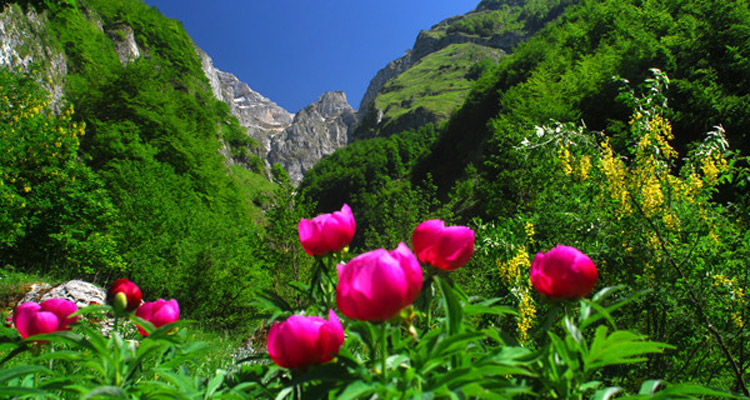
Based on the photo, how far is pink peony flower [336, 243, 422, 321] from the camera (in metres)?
0.58

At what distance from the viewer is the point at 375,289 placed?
0.58 m

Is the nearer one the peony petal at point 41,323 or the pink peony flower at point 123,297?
the peony petal at point 41,323

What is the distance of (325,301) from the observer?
923 millimetres

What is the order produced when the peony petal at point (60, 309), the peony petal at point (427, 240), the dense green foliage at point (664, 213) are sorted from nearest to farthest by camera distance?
the peony petal at point (427, 240) < the peony petal at point (60, 309) < the dense green foliage at point (664, 213)

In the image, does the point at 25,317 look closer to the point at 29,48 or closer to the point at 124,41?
the point at 29,48

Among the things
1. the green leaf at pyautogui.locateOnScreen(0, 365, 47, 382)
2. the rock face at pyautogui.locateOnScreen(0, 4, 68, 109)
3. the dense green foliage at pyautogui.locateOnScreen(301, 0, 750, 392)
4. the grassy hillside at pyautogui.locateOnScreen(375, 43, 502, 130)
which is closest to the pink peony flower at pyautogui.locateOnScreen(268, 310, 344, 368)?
the green leaf at pyautogui.locateOnScreen(0, 365, 47, 382)

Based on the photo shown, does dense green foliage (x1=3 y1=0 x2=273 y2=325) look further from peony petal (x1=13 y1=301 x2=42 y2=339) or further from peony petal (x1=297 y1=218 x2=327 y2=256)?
peony petal (x1=297 y1=218 x2=327 y2=256)

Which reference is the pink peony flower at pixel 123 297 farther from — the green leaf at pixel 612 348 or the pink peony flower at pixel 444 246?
the green leaf at pixel 612 348

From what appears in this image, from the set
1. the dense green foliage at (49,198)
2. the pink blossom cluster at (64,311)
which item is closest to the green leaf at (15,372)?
the pink blossom cluster at (64,311)

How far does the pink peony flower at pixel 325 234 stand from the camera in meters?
0.94

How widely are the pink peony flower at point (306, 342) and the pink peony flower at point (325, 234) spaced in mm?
303

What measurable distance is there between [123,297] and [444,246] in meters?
0.91

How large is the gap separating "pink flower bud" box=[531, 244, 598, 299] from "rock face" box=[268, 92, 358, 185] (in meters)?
108

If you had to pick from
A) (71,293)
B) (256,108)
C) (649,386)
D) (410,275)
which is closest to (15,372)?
(410,275)
